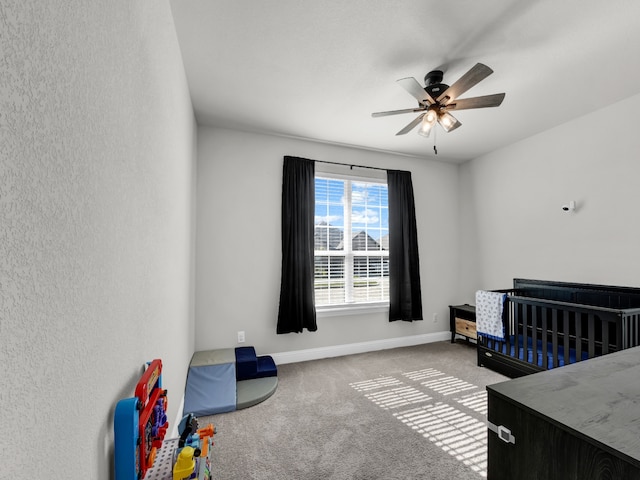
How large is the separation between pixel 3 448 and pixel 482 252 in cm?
464

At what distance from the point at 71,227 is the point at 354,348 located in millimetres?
3518

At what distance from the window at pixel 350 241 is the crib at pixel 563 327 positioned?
4.67ft

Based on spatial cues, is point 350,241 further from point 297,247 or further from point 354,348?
point 354,348

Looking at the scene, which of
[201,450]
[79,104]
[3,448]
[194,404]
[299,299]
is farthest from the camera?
[299,299]

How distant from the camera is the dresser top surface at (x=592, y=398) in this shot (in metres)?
0.82

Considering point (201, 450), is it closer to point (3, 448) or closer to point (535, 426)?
point (3, 448)

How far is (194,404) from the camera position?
7.65 feet

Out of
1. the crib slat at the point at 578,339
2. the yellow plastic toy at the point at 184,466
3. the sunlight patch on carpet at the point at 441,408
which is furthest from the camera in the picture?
the crib slat at the point at 578,339

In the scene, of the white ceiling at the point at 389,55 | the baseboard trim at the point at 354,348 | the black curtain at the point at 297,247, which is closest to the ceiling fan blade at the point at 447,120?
the white ceiling at the point at 389,55

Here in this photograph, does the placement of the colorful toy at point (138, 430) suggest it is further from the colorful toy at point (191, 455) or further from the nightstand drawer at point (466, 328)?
the nightstand drawer at point (466, 328)

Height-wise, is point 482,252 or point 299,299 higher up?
point 482,252

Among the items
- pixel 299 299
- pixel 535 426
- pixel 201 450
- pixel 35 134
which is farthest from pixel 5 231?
pixel 299 299

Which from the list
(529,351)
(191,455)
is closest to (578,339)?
(529,351)

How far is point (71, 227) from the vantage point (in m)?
0.64
